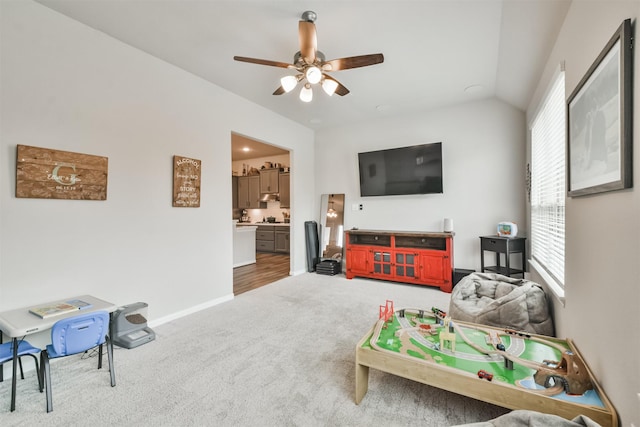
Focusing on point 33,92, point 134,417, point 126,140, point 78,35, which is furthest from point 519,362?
point 78,35

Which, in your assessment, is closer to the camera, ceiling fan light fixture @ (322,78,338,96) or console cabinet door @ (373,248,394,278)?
ceiling fan light fixture @ (322,78,338,96)

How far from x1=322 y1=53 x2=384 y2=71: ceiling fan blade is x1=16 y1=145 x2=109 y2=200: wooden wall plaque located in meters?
2.23

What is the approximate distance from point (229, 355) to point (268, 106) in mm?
3582

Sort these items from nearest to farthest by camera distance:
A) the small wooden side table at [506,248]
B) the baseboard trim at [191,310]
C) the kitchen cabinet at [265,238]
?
the baseboard trim at [191,310] → the small wooden side table at [506,248] → the kitchen cabinet at [265,238]

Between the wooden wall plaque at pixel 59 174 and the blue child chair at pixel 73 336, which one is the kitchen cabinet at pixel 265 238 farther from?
the blue child chair at pixel 73 336

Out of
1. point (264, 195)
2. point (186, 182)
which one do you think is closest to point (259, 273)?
point (186, 182)

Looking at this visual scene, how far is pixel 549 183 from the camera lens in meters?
2.76

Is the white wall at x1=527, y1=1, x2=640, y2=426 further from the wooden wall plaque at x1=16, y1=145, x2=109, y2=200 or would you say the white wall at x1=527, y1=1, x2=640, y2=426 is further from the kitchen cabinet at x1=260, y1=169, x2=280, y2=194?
the kitchen cabinet at x1=260, y1=169, x2=280, y2=194

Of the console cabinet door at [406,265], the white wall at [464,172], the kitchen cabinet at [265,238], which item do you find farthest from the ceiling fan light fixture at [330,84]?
the kitchen cabinet at [265,238]

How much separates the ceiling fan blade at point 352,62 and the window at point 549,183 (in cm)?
143

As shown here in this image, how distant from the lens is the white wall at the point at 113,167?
212 cm

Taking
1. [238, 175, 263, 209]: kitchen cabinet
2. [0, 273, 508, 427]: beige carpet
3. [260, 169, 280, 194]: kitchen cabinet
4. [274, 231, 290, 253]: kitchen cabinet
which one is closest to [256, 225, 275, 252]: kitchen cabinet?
[274, 231, 290, 253]: kitchen cabinet

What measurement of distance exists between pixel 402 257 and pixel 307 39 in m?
3.40

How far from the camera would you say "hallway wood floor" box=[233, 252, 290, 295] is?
4.56 m
